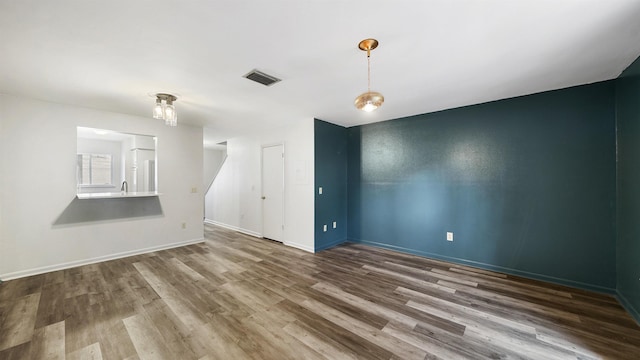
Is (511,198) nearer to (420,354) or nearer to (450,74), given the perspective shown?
(450,74)

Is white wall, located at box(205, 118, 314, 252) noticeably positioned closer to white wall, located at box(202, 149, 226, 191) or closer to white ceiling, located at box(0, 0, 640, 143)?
white wall, located at box(202, 149, 226, 191)

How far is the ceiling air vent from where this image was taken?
8.00 ft

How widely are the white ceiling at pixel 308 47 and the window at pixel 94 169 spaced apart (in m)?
0.89

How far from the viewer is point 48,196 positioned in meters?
3.32

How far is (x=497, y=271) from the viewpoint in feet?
10.7

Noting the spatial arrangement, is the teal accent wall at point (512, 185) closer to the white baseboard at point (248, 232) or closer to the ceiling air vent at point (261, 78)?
the white baseboard at point (248, 232)

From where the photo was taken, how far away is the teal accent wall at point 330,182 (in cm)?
433

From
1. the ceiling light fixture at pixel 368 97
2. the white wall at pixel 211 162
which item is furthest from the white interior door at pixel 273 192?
the white wall at pixel 211 162

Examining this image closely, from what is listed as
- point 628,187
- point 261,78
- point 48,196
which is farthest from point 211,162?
point 628,187

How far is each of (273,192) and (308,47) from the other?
3.45 m

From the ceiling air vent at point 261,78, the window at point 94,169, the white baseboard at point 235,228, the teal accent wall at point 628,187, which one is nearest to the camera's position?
the teal accent wall at point 628,187

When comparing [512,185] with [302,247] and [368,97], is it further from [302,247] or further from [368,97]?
[302,247]

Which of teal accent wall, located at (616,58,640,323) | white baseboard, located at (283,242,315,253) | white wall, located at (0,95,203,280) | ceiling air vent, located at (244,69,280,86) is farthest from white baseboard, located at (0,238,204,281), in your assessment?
teal accent wall, located at (616,58,640,323)

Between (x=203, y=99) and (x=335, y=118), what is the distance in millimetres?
2183
